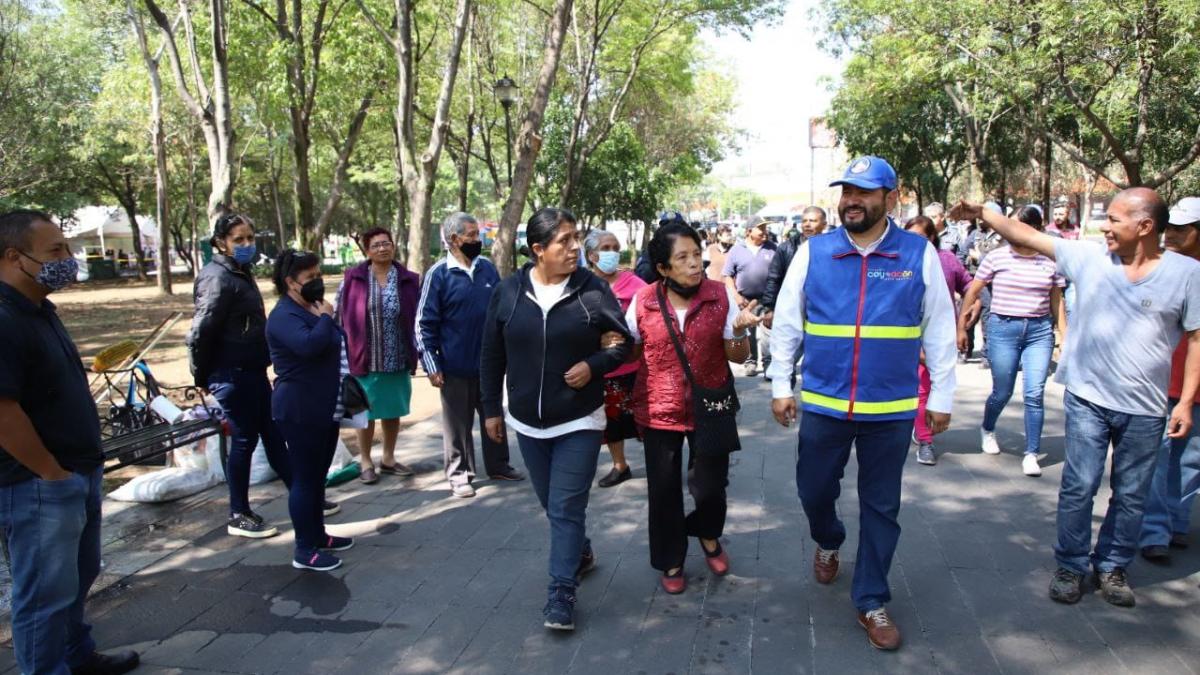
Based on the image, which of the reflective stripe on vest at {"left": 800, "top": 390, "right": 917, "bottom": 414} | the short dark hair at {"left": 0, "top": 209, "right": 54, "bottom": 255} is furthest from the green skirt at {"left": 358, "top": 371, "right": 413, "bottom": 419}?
the reflective stripe on vest at {"left": 800, "top": 390, "right": 917, "bottom": 414}

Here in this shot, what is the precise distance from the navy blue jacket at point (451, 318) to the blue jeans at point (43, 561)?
249 centimetres

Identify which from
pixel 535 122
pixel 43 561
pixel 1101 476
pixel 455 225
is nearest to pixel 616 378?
pixel 455 225

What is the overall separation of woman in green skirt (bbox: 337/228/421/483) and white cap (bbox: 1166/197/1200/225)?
4403 mm

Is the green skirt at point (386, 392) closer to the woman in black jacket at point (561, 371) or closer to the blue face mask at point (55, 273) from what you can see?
the woman in black jacket at point (561, 371)

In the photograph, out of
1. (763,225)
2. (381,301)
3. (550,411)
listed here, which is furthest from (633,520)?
(763,225)

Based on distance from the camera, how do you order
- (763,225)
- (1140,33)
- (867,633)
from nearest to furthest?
(867,633) → (763,225) → (1140,33)

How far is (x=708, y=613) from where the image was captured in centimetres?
355

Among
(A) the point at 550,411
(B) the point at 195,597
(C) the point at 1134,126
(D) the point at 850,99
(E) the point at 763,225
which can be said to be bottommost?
(B) the point at 195,597

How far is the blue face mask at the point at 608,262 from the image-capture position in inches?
205

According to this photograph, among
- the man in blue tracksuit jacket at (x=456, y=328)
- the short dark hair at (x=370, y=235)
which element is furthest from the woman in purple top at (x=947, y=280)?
the short dark hair at (x=370, y=235)

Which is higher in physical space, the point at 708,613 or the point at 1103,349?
the point at 1103,349

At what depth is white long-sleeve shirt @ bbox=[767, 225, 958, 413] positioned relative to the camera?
3119mm

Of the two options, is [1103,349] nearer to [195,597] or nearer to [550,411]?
[550,411]

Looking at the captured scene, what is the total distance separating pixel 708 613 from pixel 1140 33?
11357 millimetres
